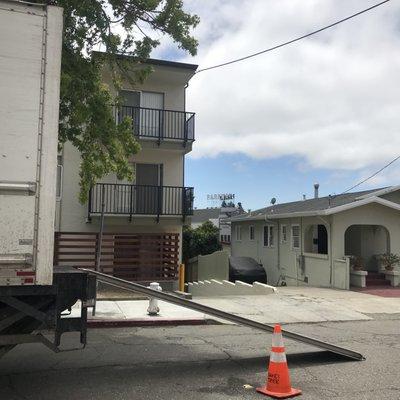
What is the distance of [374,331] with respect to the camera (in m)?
10.4

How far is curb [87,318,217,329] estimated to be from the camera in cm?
1005

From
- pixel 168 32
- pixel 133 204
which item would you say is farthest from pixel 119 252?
pixel 168 32

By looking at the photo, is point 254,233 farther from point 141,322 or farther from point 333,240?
point 141,322

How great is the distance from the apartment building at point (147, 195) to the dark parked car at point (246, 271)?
5.56 m

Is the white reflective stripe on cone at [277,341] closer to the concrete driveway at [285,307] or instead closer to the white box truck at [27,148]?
the white box truck at [27,148]

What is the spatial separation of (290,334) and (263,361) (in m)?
0.69

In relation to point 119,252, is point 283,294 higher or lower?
lower

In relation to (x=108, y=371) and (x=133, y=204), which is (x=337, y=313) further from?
(x=133, y=204)

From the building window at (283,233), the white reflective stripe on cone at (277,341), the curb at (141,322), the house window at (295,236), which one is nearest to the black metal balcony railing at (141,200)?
the house window at (295,236)

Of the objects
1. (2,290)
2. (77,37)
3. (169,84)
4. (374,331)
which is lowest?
(374,331)

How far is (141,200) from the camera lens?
1978cm

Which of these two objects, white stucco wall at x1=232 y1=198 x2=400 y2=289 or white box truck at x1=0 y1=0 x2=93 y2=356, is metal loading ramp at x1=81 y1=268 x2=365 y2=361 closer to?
white box truck at x1=0 y1=0 x2=93 y2=356

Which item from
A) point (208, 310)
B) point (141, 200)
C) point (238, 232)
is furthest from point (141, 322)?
point (238, 232)

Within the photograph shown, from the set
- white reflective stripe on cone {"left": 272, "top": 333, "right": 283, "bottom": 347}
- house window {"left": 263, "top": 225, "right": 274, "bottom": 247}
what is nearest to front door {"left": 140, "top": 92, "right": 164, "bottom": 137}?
house window {"left": 263, "top": 225, "right": 274, "bottom": 247}
